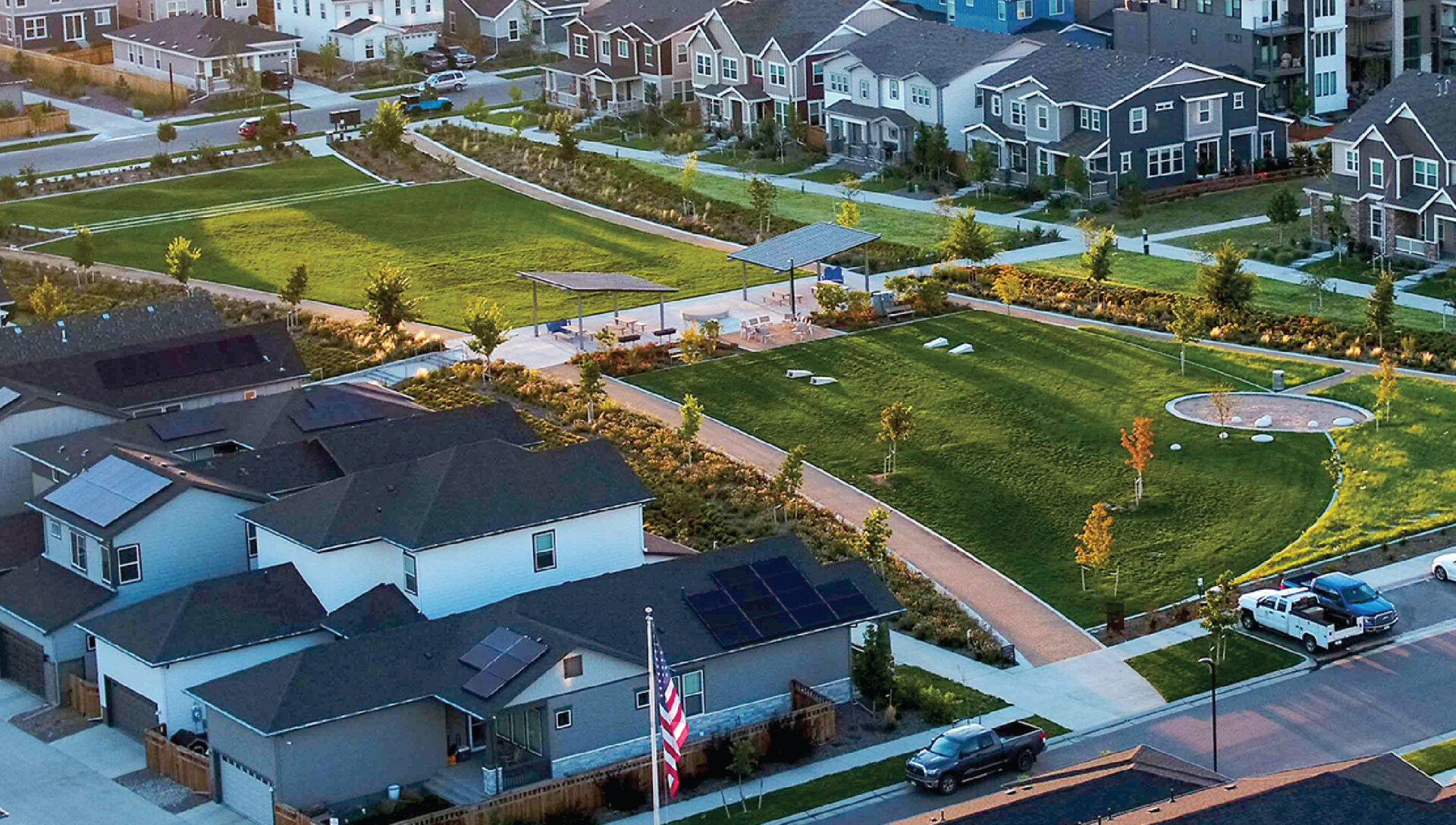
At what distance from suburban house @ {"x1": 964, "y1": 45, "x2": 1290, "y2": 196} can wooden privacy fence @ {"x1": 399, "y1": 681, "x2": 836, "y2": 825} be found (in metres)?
61.1

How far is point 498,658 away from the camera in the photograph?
184 ft

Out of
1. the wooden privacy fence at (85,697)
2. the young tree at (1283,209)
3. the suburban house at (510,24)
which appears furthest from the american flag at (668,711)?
the suburban house at (510,24)

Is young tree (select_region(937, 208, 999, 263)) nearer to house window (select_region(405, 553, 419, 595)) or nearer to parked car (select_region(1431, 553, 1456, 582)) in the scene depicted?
parked car (select_region(1431, 553, 1456, 582))

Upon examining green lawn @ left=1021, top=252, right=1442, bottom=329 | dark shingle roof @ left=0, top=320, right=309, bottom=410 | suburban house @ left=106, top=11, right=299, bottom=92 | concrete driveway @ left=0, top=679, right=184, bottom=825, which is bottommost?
concrete driveway @ left=0, top=679, right=184, bottom=825

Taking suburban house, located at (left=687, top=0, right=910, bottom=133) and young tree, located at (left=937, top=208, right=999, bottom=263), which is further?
suburban house, located at (left=687, top=0, right=910, bottom=133)

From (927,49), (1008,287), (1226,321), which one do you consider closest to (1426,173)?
(1226,321)

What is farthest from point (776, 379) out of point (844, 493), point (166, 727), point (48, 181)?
point (48, 181)

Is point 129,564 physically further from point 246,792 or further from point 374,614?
point 246,792

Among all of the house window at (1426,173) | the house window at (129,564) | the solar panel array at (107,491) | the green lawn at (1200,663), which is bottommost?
the green lawn at (1200,663)

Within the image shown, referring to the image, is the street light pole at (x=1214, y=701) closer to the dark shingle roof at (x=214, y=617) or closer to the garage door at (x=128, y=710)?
the dark shingle roof at (x=214, y=617)

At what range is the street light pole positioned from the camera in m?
54.0

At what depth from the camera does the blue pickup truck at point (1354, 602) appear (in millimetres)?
61438

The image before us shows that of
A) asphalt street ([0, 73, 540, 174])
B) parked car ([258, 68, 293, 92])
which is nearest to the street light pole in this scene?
asphalt street ([0, 73, 540, 174])

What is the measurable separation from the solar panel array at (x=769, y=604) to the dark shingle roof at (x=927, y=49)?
65106mm
